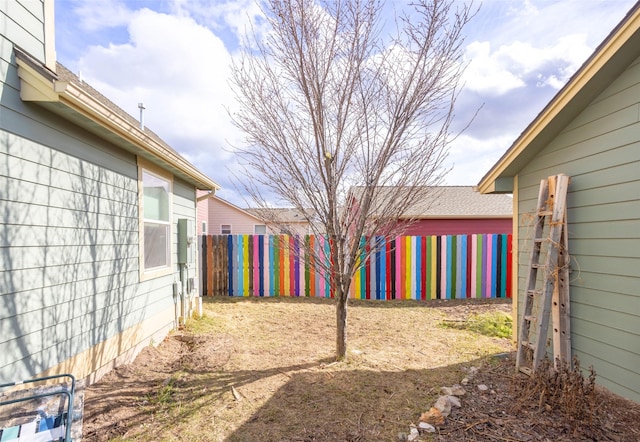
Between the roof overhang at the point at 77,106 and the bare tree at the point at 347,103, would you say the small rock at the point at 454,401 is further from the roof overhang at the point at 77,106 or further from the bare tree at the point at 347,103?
the roof overhang at the point at 77,106

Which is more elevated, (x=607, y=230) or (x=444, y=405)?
(x=607, y=230)

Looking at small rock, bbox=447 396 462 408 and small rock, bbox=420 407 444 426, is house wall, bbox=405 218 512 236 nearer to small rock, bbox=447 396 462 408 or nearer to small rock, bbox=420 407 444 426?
small rock, bbox=447 396 462 408

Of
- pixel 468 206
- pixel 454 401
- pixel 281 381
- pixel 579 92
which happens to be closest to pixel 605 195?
pixel 579 92

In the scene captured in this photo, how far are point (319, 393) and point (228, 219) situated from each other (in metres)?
18.7

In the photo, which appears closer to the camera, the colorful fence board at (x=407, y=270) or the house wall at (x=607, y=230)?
the house wall at (x=607, y=230)

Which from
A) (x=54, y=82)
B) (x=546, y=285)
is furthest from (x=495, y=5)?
(x=54, y=82)

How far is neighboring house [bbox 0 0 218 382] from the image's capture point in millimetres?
2268

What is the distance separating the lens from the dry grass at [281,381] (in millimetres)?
2504

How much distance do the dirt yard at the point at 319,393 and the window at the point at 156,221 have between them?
46.7 inches

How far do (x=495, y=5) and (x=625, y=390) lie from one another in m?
4.15

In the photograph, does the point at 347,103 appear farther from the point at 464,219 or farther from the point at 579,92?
the point at 464,219

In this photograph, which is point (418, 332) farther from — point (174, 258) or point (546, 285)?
point (174, 258)

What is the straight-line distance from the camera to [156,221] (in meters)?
4.62

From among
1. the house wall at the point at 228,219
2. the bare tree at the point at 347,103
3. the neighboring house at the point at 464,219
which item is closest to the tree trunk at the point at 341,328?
the bare tree at the point at 347,103
